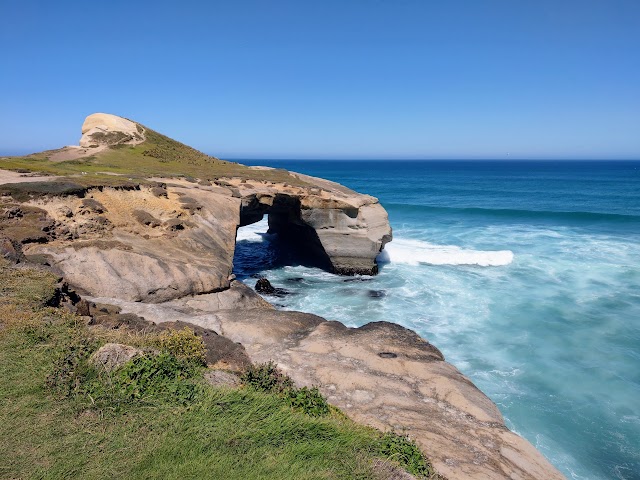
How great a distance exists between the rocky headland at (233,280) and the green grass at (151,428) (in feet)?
7.05

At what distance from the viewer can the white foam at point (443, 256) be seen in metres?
33.0

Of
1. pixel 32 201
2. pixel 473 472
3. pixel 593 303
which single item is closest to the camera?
pixel 473 472

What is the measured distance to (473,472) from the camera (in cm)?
787

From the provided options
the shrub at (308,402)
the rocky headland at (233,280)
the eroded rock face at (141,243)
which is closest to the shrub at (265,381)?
the shrub at (308,402)

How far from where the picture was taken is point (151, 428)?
21.9 ft

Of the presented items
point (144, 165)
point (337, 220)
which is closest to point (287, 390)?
point (337, 220)

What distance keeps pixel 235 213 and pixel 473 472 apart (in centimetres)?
1920

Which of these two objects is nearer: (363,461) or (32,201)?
(363,461)

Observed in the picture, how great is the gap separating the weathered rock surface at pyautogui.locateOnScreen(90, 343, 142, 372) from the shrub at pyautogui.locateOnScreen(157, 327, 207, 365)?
132 cm

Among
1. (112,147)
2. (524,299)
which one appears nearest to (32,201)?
(112,147)

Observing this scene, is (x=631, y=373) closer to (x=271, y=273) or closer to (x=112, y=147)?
(x=271, y=273)

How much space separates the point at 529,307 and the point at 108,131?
133 feet

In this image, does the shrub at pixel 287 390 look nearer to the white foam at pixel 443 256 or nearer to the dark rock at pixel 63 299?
the dark rock at pixel 63 299

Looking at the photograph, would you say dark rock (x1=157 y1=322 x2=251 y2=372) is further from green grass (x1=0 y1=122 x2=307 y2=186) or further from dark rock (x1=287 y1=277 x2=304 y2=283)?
dark rock (x1=287 y1=277 x2=304 y2=283)
